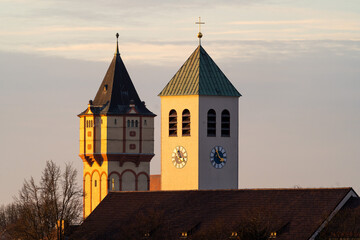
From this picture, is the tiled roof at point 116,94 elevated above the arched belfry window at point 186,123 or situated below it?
above

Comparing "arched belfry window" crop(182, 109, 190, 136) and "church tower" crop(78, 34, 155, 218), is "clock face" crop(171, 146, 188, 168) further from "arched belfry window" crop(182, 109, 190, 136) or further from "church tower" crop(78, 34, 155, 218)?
"church tower" crop(78, 34, 155, 218)

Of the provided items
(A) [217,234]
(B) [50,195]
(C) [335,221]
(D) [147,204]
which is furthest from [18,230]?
(C) [335,221]

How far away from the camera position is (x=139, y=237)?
102250 millimetres

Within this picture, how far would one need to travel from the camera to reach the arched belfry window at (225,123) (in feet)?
392

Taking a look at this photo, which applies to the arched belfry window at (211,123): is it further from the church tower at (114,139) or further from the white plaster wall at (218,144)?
the church tower at (114,139)

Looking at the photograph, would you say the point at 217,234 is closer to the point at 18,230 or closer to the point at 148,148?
the point at 18,230

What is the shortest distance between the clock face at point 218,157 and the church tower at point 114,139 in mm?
71251

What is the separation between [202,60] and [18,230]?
20.7 meters

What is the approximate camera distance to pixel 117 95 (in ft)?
630

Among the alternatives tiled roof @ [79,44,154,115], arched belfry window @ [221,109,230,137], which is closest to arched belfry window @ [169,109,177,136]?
arched belfry window @ [221,109,230,137]

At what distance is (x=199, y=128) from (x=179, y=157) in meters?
2.92

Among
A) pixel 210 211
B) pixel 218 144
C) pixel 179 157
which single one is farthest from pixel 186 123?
pixel 210 211

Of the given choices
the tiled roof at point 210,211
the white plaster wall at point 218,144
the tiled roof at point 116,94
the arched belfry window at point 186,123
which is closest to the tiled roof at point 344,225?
the tiled roof at point 210,211

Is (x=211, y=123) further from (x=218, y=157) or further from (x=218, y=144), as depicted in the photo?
(x=218, y=157)
